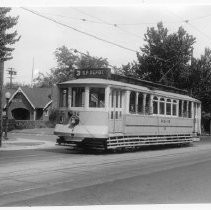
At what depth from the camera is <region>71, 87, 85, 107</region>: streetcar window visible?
17594mm

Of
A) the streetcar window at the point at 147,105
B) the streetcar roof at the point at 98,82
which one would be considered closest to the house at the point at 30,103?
the streetcar window at the point at 147,105

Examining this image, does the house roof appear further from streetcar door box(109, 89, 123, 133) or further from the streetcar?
streetcar door box(109, 89, 123, 133)

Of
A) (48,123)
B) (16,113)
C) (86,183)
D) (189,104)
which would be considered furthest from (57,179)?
(16,113)

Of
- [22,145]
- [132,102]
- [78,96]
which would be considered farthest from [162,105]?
[22,145]

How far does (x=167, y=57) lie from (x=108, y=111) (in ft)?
67.5

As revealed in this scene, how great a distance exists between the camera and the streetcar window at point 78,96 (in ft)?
57.7

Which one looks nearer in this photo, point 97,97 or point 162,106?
point 97,97

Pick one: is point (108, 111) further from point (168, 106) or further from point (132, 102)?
point (168, 106)

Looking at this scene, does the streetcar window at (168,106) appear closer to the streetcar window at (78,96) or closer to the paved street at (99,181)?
the streetcar window at (78,96)

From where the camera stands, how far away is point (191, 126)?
2498 cm

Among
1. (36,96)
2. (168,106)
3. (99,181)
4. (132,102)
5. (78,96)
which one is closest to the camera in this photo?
(99,181)

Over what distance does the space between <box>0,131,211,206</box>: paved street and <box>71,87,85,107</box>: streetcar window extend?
10.2ft

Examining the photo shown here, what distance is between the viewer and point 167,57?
121 feet

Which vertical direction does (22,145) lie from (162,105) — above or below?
below
